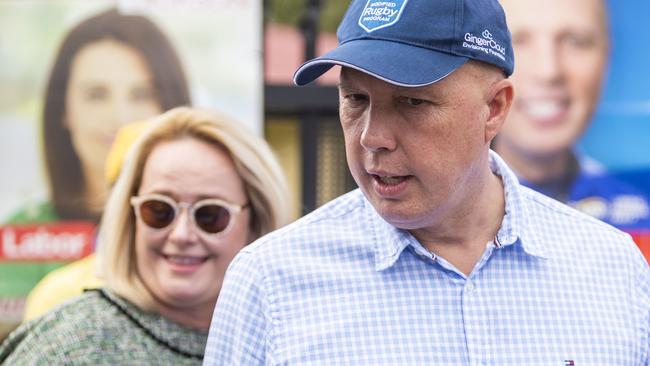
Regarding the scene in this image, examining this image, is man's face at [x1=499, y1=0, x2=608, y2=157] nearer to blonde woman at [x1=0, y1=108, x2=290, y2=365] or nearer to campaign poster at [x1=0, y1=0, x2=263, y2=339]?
campaign poster at [x1=0, y1=0, x2=263, y2=339]

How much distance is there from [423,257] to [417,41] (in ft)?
1.36

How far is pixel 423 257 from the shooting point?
197 centimetres

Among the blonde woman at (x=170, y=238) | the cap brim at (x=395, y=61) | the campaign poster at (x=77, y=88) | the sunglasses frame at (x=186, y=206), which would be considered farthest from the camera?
the campaign poster at (x=77, y=88)

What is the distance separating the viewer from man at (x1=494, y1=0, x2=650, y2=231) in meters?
5.00

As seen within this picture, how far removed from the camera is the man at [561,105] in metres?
5.00

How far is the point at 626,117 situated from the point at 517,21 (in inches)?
29.7

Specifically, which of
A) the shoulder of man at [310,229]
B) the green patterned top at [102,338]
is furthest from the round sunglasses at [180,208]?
the shoulder of man at [310,229]

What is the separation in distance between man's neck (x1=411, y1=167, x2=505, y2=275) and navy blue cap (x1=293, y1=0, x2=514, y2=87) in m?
0.29

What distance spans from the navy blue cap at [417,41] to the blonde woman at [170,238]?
97cm

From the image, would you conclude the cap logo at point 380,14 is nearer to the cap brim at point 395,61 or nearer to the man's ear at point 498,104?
the cap brim at point 395,61

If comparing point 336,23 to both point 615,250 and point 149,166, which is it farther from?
point 615,250

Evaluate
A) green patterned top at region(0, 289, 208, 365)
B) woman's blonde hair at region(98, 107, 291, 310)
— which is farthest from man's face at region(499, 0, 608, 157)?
green patterned top at region(0, 289, 208, 365)

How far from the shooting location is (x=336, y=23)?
5215mm

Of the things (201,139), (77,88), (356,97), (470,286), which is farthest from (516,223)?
(77,88)
